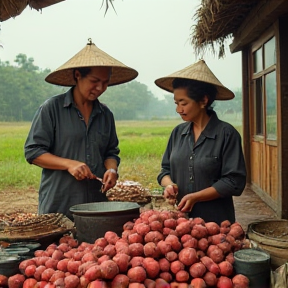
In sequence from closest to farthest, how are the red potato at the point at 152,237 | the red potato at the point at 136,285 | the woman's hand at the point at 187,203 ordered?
the red potato at the point at 136,285 → the red potato at the point at 152,237 → the woman's hand at the point at 187,203

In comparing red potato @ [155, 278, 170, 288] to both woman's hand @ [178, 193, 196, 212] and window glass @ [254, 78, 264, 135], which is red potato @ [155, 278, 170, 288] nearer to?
woman's hand @ [178, 193, 196, 212]

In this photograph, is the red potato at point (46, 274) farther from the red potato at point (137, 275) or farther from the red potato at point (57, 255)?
the red potato at point (137, 275)

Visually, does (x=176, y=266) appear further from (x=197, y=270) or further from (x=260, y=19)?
(x=260, y=19)

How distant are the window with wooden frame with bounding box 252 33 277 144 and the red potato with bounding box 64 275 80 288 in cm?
494

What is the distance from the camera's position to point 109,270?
5.06ft

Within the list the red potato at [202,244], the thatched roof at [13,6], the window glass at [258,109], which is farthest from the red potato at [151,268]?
the window glass at [258,109]

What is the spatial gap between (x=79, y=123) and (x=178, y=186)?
0.67 meters

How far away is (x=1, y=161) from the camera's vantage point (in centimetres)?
1689

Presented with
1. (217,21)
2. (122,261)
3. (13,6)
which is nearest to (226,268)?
(122,261)

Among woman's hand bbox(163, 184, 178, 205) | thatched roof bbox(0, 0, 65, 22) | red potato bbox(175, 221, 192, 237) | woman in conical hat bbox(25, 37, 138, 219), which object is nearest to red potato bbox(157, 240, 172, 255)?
red potato bbox(175, 221, 192, 237)

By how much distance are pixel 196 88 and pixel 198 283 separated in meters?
1.22

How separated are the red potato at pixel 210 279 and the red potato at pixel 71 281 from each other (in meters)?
0.45

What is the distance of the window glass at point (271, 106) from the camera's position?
6.14 metres

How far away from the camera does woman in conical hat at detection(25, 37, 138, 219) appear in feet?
8.11
